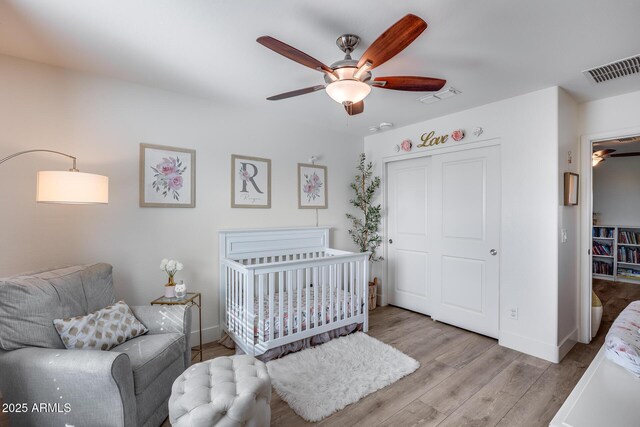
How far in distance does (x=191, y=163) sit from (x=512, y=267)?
335 cm

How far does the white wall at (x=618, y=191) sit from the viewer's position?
5.16m

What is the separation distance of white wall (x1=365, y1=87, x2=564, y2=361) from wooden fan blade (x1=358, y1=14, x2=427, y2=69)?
5.78ft

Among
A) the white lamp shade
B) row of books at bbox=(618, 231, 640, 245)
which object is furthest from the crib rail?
row of books at bbox=(618, 231, 640, 245)

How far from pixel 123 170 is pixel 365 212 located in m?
2.99

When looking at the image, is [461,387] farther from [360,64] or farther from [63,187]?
[63,187]

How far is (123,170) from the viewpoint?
2.55 m

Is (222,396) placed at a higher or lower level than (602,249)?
lower

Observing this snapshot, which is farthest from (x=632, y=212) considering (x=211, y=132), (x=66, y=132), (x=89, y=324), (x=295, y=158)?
(x=66, y=132)

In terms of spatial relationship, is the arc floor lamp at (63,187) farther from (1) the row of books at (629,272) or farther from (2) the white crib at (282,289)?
(1) the row of books at (629,272)

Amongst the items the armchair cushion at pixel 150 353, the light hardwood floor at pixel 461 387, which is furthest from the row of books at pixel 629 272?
the armchair cushion at pixel 150 353

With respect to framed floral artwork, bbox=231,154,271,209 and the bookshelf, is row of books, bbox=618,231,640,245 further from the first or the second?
framed floral artwork, bbox=231,154,271,209

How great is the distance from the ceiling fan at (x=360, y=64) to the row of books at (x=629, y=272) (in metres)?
6.06

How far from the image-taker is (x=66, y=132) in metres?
2.32

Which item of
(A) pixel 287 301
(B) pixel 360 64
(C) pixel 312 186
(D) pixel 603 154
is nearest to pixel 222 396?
(A) pixel 287 301
